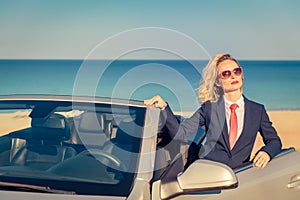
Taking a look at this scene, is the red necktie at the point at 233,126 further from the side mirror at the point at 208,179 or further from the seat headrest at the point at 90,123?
the side mirror at the point at 208,179

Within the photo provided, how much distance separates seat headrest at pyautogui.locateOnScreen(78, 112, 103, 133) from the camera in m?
4.02

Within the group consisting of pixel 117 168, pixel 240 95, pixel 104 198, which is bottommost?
pixel 104 198

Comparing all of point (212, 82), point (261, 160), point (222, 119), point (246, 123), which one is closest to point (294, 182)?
point (261, 160)

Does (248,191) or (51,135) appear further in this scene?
(51,135)

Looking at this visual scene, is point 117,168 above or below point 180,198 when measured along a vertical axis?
above

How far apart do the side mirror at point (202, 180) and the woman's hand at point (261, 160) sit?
750mm

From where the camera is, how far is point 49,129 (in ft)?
13.4

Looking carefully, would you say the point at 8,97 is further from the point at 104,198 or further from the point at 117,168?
the point at 104,198

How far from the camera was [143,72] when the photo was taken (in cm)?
407

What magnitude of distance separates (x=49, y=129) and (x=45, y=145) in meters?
0.21

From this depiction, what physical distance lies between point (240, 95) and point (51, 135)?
1365 mm

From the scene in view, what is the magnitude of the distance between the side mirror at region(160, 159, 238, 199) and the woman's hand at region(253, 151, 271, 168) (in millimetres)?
750

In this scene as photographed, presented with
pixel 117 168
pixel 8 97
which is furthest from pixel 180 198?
pixel 8 97

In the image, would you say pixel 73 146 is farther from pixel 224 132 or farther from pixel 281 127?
pixel 281 127
